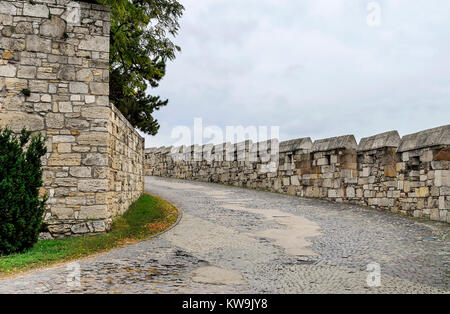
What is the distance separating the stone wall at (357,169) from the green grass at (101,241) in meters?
5.26

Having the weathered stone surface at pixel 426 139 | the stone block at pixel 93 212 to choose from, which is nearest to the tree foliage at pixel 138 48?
the stone block at pixel 93 212

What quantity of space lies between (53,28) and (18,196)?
12.4 feet

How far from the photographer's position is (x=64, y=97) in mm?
8141

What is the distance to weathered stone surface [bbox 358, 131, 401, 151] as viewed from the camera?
1062 cm

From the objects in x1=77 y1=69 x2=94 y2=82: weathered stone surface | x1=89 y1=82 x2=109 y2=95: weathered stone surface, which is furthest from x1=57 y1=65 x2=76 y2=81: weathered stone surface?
x1=89 y1=82 x2=109 y2=95: weathered stone surface

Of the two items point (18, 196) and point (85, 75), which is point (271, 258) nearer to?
point (18, 196)

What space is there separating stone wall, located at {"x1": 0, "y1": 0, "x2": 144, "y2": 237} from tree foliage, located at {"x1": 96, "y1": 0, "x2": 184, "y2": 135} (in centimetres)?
359

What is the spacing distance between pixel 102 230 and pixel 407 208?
7620 millimetres

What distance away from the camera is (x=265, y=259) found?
6027 millimetres

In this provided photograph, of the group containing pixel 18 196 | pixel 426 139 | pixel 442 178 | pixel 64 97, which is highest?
pixel 64 97

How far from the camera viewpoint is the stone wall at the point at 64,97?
7.98m

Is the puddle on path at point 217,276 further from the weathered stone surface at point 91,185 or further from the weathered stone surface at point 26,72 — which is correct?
the weathered stone surface at point 26,72

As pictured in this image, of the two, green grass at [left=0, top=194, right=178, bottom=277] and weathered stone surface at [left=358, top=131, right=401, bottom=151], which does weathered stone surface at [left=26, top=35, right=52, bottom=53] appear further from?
weathered stone surface at [left=358, top=131, right=401, bottom=151]

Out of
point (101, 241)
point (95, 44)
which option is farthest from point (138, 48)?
point (101, 241)
